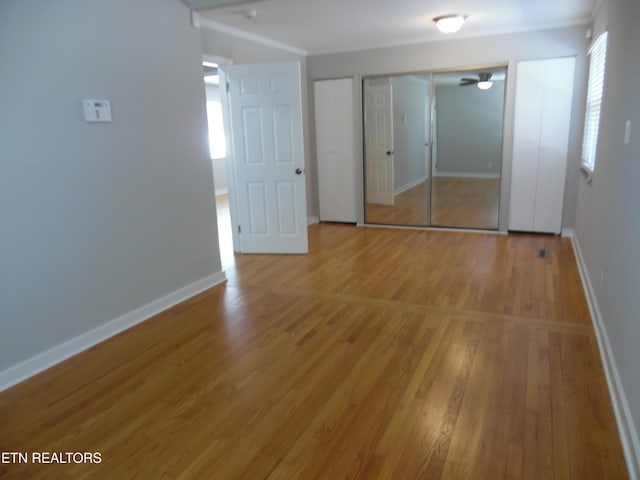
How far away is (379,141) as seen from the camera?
6.19 meters

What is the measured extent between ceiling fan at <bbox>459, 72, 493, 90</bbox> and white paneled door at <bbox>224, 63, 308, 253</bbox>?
7.87 ft

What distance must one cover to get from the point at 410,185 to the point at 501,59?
6.54 ft

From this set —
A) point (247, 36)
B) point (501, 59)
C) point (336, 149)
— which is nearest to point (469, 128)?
point (501, 59)

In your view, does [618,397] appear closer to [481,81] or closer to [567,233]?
[567,233]

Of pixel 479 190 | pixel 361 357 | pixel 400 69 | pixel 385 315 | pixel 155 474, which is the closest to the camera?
pixel 155 474

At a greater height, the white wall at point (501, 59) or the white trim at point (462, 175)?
the white wall at point (501, 59)

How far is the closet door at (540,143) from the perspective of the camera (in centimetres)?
494

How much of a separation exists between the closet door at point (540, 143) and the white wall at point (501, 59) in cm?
7

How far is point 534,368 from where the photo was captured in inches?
95.6

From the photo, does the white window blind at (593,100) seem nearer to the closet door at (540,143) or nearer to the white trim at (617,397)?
the closet door at (540,143)

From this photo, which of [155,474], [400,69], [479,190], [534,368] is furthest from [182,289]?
[479,190]

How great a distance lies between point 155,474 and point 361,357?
128cm

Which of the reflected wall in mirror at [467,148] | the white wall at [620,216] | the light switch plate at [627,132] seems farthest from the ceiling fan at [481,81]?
the light switch plate at [627,132]

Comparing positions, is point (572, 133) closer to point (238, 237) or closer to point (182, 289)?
point (238, 237)
